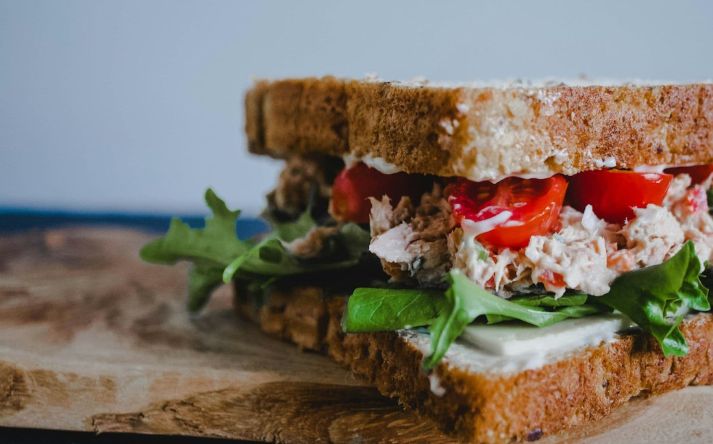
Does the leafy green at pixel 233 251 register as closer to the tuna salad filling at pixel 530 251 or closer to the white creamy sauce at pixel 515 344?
the tuna salad filling at pixel 530 251

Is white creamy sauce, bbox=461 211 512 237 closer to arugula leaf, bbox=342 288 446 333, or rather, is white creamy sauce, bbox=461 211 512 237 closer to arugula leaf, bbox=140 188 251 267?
arugula leaf, bbox=342 288 446 333

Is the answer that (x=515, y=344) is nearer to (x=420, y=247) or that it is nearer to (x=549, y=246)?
(x=549, y=246)

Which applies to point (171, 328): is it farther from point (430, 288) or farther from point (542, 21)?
point (542, 21)

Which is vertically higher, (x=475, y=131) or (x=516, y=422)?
(x=475, y=131)

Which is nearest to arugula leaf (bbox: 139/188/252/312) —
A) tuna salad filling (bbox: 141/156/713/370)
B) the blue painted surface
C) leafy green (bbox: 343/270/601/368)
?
tuna salad filling (bbox: 141/156/713/370)

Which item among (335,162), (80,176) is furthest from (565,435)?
(80,176)

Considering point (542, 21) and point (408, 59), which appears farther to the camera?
point (408, 59)

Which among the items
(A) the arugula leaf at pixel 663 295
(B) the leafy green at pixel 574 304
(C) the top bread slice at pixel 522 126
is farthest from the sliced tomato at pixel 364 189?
(A) the arugula leaf at pixel 663 295
